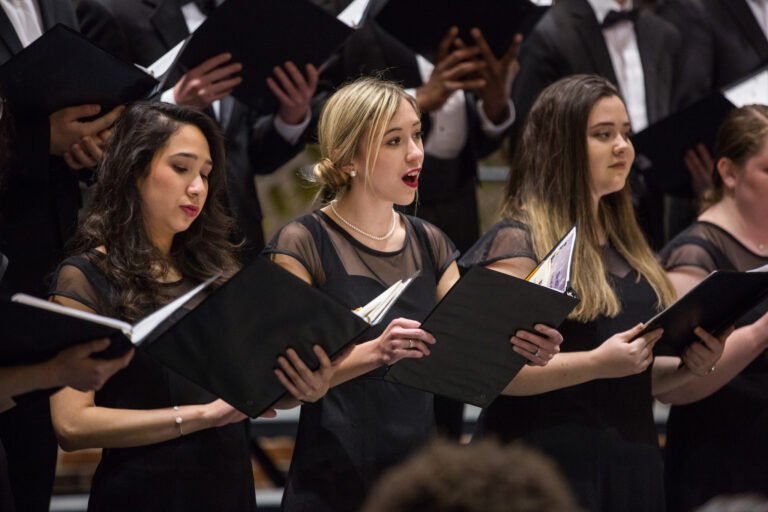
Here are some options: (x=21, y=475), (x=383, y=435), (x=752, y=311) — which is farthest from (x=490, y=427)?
(x=21, y=475)

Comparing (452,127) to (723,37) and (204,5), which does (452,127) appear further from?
(723,37)

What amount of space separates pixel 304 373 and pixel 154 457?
0.39 m

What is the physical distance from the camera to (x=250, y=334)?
8.06 ft

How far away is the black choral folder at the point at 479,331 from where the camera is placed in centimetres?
258

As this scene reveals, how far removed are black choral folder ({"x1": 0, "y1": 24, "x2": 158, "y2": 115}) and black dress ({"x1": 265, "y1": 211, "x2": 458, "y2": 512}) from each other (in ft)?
1.82

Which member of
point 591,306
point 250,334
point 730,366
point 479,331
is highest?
point 250,334

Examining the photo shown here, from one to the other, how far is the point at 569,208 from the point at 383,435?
86 cm

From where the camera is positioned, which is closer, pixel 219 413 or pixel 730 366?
pixel 219 413

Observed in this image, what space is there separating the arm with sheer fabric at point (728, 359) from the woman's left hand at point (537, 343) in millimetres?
687

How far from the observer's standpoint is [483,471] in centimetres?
124

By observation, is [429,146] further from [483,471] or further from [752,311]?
[483,471]

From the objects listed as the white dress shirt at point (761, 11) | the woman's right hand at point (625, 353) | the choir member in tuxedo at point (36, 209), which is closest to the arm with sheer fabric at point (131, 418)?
the choir member in tuxedo at point (36, 209)

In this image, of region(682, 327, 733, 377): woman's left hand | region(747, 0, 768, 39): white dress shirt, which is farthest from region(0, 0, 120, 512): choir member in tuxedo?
region(747, 0, 768, 39): white dress shirt

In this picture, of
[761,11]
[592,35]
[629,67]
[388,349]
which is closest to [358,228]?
[388,349]
